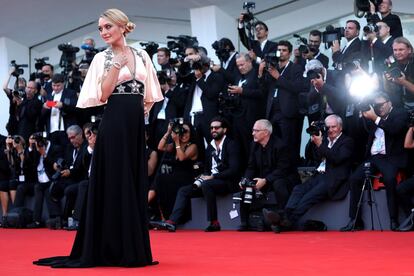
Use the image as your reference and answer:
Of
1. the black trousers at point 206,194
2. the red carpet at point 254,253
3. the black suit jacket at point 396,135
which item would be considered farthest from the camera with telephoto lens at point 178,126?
the black suit jacket at point 396,135

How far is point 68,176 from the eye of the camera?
11766 mm

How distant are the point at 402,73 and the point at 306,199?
5.62 ft

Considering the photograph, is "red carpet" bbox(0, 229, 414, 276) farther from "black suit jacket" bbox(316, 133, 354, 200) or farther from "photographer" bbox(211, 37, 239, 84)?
"photographer" bbox(211, 37, 239, 84)

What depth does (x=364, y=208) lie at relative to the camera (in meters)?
9.09

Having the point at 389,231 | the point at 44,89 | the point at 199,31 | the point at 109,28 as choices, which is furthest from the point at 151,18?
the point at 109,28

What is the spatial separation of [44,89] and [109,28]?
759 cm

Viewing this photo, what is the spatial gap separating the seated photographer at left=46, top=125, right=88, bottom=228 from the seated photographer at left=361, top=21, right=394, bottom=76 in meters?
4.04

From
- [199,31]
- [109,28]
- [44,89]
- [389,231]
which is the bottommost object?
[389,231]

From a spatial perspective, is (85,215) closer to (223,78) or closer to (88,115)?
(223,78)

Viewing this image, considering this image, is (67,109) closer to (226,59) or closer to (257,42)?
(226,59)

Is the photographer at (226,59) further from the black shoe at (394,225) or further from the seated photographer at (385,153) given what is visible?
the black shoe at (394,225)

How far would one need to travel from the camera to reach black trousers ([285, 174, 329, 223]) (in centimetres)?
935

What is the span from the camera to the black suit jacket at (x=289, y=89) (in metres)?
10.0

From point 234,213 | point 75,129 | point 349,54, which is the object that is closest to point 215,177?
point 234,213
